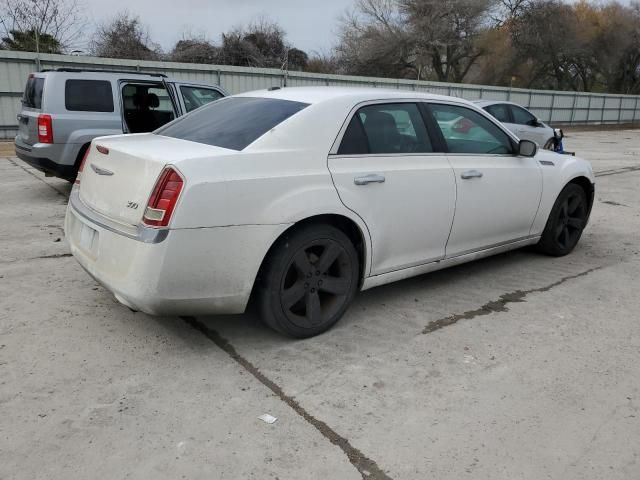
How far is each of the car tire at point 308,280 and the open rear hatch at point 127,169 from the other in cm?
69

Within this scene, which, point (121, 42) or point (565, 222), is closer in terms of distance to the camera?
point (565, 222)

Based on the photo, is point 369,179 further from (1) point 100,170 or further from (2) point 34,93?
(2) point 34,93

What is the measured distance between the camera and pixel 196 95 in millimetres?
8406

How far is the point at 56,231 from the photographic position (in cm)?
586

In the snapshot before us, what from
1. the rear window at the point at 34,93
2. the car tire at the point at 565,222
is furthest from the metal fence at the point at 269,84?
the car tire at the point at 565,222

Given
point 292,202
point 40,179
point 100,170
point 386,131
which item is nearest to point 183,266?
point 292,202

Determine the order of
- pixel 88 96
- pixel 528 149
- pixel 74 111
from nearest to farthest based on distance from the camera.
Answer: pixel 528 149 < pixel 74 111 < pixel 88 96

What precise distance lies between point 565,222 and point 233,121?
139 inches

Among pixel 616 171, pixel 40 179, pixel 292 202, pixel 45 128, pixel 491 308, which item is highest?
pixel 45 128

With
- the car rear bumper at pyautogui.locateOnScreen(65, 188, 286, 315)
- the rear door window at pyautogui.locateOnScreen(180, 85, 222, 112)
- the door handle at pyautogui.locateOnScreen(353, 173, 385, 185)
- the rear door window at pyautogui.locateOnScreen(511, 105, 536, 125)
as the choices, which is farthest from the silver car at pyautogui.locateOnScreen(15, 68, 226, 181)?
the rear door window at pyautogui.locateOnScreen(511, 105, 536, 125)

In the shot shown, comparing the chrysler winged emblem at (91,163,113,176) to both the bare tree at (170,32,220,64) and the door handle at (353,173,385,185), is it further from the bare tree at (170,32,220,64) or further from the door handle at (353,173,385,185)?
the bare tree at (170,32,220,64)

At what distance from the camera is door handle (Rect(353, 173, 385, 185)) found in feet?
11.6

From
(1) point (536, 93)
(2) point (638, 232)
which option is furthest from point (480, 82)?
(2) point (638, 232)

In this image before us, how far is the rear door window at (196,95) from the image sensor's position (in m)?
8.23
